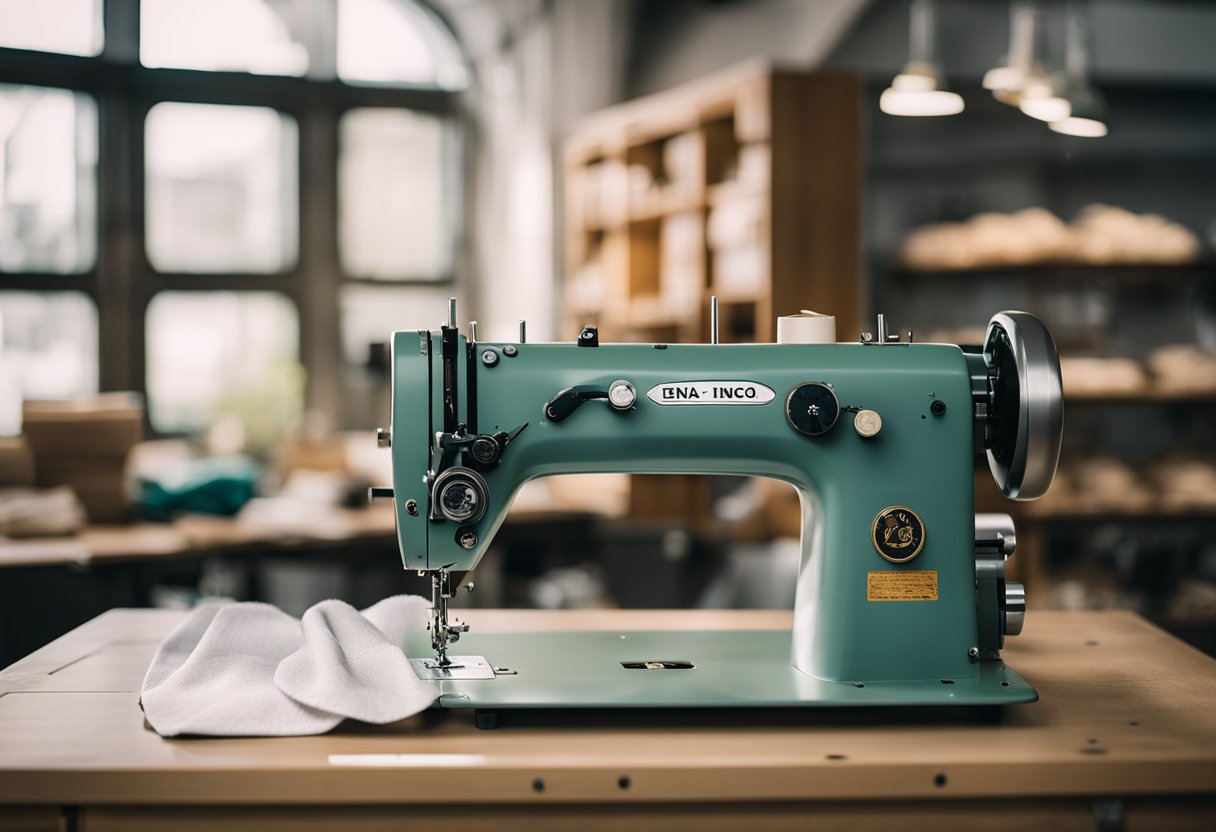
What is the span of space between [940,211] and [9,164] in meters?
4.53

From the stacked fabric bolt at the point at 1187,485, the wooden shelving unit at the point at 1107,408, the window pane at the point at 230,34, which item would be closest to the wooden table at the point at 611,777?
the wooden shelving unit at the point at 1107,408

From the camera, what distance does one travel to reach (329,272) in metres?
6.84

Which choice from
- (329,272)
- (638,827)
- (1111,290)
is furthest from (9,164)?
(638,827)

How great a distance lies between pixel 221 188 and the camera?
21.9 feet

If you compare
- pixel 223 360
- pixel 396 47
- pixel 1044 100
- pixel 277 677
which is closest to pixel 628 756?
pixel 277 677

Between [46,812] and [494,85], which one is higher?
[494,85]

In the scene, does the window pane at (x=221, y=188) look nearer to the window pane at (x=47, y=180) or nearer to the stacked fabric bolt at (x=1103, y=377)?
the window pane at (x=47, y=180)

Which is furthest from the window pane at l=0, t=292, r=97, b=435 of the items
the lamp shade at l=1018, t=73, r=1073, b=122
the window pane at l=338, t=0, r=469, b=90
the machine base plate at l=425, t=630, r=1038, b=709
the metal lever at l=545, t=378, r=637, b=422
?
the metal lever at l=545, t=378, r=637, b=422

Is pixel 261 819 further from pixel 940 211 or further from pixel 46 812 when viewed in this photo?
pixel 940 211

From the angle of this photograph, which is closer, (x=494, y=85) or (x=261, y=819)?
(x=261, y=819)

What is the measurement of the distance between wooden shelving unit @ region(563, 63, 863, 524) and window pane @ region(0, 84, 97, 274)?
8.14 feet

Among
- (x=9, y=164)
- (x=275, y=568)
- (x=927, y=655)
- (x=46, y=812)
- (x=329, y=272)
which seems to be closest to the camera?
(x=46, y=812)

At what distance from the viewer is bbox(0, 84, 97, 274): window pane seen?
243 inches

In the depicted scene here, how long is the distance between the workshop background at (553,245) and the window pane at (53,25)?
0.02m
